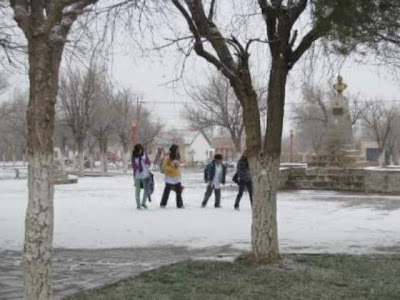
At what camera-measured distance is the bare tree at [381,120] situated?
208ft

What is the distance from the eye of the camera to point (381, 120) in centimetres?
7025

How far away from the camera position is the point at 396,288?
7477 millimetres

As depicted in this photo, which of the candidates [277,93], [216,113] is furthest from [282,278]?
[216,113]

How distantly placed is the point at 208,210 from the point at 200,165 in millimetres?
55672

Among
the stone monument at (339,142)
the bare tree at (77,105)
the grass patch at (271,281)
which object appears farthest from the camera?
the bare tree at (77,105)

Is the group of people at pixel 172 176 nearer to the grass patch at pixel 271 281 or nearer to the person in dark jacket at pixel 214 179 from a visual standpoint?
the person in dark jacket at pixel 214 179

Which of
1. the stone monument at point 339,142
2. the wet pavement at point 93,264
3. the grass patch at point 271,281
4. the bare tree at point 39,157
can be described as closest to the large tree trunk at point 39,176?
the bare tree at point 39,157

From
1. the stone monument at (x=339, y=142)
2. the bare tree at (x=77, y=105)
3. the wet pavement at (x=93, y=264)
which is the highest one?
the bare tree at (x=77, y=105)

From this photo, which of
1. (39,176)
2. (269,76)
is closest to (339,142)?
(269,76)

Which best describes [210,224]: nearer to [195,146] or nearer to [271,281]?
[271,281]

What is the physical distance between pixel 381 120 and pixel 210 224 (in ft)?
194

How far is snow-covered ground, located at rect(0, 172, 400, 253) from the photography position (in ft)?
37.9

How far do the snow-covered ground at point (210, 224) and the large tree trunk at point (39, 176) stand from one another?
19.8ft

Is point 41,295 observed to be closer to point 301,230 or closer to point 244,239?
point 244,239
